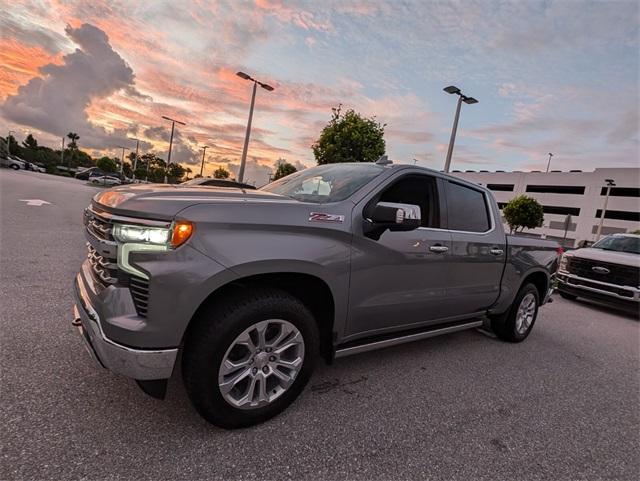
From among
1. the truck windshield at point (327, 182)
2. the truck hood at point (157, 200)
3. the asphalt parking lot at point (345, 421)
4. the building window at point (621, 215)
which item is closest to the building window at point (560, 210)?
the building window at point (621, 215)

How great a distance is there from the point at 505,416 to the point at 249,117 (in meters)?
16.9

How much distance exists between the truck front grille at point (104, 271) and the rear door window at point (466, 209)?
9.44 feet

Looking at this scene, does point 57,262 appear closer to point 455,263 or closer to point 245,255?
point 245,255

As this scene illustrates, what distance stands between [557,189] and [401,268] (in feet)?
222

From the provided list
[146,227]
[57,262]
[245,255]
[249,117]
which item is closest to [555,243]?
[245,255]

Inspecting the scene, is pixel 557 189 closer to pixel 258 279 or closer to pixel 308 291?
pixel 308 291

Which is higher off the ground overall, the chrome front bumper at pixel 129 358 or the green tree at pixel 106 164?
the green tree at pixel 106 164

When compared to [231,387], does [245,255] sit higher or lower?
higher

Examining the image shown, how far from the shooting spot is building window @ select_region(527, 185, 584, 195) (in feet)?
187

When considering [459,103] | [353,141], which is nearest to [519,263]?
[459,103]

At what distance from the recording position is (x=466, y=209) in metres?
4.00

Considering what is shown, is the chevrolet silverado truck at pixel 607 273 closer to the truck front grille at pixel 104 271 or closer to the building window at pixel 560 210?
the truck front grille at pixel 104 271

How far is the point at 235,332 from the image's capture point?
2258 millimetres

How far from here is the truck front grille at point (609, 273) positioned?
7402mm
